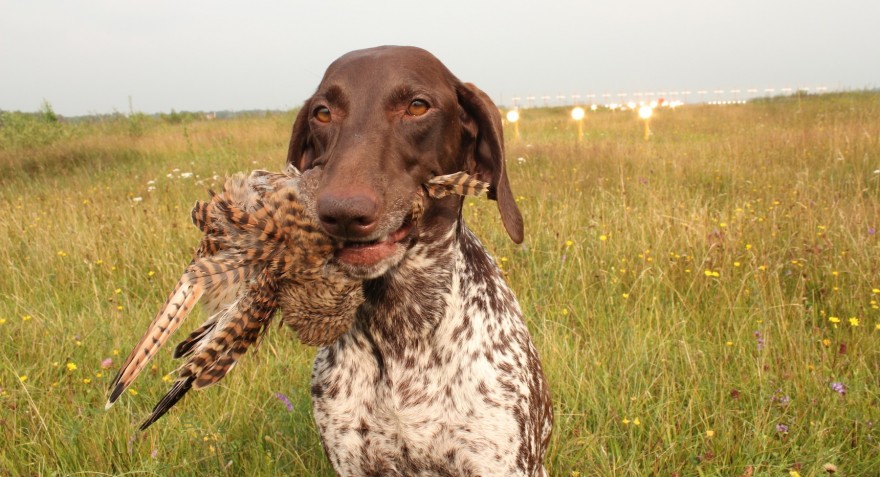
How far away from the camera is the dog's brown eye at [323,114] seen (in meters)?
2.34

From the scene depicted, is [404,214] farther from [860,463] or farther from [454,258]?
[860,463]

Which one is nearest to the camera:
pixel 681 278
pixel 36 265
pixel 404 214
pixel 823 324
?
pixel 404 214

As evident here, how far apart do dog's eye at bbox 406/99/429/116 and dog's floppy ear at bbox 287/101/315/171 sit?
55cm

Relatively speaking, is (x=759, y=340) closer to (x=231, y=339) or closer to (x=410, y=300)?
(x=410, y=300)

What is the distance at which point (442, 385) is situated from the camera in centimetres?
223

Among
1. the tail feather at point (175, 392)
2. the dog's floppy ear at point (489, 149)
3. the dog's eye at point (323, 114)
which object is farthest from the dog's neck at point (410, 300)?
the tail feather at point (175, 392)

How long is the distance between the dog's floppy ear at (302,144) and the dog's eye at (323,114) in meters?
0.24

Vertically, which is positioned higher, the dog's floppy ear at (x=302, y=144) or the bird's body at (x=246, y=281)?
the dog's floppy ear at (x=302, y=144)

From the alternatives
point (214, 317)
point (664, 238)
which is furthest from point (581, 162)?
point (214, 317)

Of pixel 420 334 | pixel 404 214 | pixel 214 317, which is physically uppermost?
pixel 404 214

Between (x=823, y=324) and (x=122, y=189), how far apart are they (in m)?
7.61

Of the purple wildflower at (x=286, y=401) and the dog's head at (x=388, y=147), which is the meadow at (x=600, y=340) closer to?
the purple wildflower at (x=286, y=401)

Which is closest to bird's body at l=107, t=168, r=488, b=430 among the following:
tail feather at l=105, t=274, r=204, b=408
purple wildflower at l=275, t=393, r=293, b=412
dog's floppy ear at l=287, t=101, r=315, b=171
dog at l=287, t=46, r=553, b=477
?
tail feather at l=105, t=274, r=204, b=408

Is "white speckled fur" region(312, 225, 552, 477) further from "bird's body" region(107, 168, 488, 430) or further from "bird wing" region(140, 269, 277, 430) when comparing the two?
"bird wing" region(140, 269, 277, 430)
